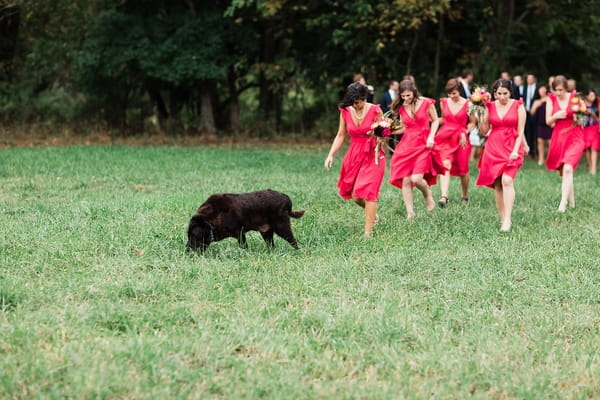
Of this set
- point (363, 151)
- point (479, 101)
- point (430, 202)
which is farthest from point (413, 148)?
point (363, 151)

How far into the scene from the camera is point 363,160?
9836mm

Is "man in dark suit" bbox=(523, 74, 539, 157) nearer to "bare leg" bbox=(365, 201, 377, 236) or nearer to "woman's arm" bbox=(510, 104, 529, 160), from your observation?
"woman's arm" bbox=(510, 104, 529, 160)

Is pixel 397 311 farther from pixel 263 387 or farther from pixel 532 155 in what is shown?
pixel 532 155

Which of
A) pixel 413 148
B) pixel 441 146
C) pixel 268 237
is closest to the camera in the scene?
pixel 268 237

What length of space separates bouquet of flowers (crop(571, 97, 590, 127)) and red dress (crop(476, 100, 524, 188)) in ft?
7.58

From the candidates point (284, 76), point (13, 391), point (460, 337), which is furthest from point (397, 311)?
point (284, 76)

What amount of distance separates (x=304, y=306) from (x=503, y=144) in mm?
5145

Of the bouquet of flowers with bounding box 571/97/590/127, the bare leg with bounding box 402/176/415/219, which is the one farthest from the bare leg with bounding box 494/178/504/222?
the bouquet of flowers with bounding box 571/97/590/127

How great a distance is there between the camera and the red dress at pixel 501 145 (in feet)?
34.0

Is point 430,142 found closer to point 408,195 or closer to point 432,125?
point 432,125

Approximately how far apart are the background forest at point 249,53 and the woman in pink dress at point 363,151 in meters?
14.2

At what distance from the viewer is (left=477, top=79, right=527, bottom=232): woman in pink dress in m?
10.3

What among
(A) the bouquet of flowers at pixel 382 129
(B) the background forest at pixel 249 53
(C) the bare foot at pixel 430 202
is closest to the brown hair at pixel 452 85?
(C) the bare foot at pixel 430 202

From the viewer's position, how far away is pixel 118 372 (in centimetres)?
479
